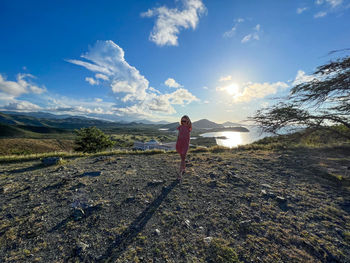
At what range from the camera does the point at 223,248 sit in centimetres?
245

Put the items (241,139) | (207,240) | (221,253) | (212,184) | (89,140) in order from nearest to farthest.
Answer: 1. (221,253)
2. (207,240)
3. (212,184)
4. (89,140)
5. (241,139)

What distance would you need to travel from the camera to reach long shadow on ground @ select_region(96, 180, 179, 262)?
7.58 ft

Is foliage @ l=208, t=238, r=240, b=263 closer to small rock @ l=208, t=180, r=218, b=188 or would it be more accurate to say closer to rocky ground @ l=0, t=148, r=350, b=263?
rocky ground @ l=0, t=148, r=350, b=263

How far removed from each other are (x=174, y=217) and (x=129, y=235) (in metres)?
1.01

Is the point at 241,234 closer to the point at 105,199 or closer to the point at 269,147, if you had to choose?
the point at 105,199

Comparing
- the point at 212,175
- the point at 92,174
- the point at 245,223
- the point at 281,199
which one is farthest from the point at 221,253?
the point at 92,174

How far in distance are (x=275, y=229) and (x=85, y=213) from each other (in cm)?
417

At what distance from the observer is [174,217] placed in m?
3.27

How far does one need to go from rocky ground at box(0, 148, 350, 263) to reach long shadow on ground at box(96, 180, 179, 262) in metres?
0.02

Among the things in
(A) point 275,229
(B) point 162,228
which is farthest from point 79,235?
(A) point 275,229

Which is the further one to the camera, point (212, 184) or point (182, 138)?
point (182, 138)

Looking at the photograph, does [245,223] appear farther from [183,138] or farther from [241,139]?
[241,139]

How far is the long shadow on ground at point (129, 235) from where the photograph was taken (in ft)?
7.58

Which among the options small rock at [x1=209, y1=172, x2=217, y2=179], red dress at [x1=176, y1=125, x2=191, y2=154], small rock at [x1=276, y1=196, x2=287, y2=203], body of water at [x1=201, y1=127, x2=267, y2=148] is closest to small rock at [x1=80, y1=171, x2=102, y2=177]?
red dress at [x1=176, y1=125, x2=191, y2=154]
